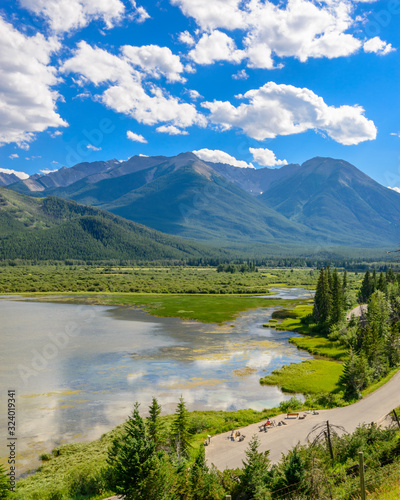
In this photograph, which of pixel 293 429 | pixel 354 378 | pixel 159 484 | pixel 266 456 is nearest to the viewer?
pixel 159 484

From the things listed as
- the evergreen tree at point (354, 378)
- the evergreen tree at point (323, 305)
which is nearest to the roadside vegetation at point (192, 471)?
the evergreen tree at point (354, 378)

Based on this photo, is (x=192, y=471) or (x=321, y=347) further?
(x=321, y=347)

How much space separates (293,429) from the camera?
34844mm

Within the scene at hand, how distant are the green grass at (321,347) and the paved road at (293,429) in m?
25.0

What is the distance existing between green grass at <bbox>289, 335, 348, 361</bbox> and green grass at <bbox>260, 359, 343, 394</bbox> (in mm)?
6259

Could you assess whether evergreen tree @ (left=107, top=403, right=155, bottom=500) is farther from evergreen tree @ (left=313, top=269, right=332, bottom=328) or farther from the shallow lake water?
evergreen tree @ (left=313, top=269, right=332, bottom=328)

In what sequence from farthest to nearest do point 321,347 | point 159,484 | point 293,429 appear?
point 321,347, point 293,429, point 159,484

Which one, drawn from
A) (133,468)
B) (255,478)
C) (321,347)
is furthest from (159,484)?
(321,347)

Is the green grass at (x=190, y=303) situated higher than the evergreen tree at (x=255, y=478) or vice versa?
the evergreen tree at (x=255, y=478)

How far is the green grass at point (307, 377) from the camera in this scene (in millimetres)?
50719

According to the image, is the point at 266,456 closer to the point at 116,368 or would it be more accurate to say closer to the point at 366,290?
the point at 116,368

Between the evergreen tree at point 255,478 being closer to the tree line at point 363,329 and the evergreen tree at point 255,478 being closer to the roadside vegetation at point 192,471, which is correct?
the roadside vegetation at point 192,471

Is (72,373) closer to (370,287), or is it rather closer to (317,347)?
(317,347)

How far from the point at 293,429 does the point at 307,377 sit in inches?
837
